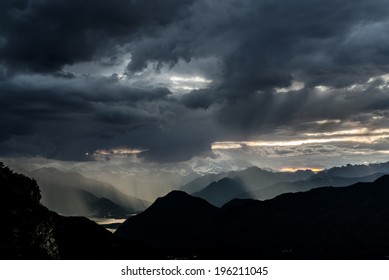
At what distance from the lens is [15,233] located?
152 m

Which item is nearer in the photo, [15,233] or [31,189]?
[15,233]

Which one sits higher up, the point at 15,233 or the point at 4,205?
the point at 4,205

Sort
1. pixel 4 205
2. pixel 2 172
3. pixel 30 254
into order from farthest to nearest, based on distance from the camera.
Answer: pixel 2 172, pixel 4 205, pixel 30 254
